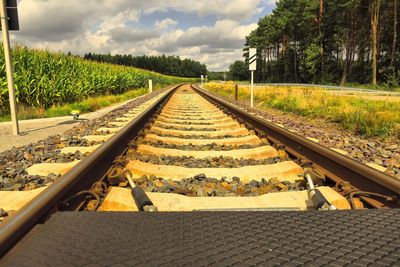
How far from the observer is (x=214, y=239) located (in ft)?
4.62

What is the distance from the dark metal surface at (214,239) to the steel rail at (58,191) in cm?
6

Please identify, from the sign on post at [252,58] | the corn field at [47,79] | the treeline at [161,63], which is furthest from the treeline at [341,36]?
the treeline at [161,63]

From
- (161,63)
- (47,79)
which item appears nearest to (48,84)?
(47,79)

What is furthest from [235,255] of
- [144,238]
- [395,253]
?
[395,253]

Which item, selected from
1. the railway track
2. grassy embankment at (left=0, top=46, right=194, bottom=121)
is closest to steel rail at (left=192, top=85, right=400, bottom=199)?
the railway track

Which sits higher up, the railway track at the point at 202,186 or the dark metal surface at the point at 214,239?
the dark metal surface at the point at 214,239

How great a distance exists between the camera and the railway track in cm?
167

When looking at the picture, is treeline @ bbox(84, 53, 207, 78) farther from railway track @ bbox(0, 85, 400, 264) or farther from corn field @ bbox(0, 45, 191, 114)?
railway track @ bbox(0, 85, 400, 264)

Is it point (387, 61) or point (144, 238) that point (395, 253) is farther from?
point (387, 61)

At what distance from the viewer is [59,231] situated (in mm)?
1508

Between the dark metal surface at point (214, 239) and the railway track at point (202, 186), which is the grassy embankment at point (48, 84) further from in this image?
the dark metal surface at point (214, 239)

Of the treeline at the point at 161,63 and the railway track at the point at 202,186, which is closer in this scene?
the railway track at the point at 202,186

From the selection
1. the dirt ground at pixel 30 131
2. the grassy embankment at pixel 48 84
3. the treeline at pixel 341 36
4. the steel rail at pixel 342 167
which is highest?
the treeline at pixel 341 36

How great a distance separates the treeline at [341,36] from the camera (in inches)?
1604
